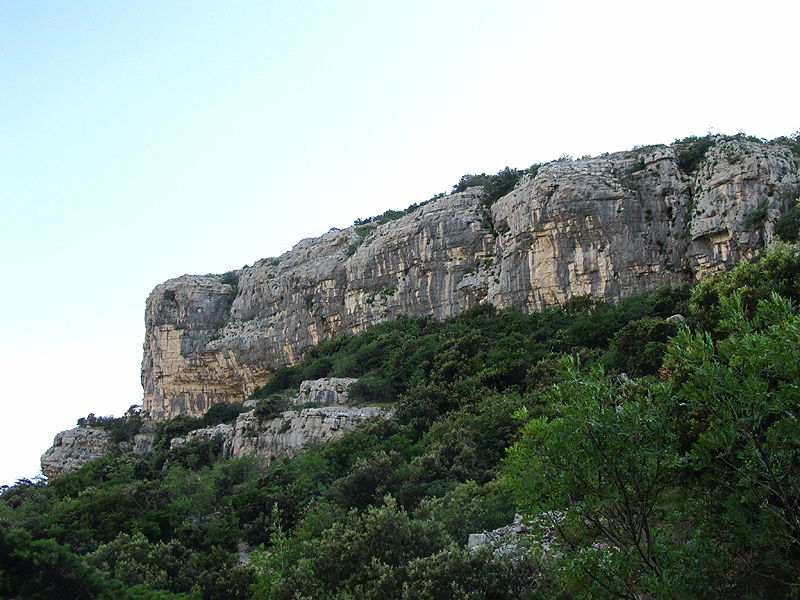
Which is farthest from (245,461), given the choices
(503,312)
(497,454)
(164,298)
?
(164,298)

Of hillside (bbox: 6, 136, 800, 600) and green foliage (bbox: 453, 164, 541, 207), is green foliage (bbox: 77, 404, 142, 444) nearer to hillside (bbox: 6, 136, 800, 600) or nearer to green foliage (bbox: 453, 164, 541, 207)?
hillside (bbox: 6, 136, 800, 600)

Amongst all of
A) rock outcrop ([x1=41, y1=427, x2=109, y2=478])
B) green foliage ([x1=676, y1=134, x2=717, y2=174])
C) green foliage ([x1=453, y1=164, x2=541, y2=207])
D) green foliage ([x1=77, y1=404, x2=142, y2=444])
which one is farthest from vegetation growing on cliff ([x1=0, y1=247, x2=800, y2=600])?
green foliage ([x1=77, y1=404, x2=142, y2=444])

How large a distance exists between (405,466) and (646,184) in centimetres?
2474

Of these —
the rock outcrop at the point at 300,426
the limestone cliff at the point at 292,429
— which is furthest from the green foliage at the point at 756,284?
the rock outcrop at the point at 300,426

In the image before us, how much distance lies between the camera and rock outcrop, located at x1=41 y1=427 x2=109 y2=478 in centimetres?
5025

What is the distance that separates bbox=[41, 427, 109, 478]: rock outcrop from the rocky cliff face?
24.5 ft

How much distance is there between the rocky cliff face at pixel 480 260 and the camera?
34969 millimetres

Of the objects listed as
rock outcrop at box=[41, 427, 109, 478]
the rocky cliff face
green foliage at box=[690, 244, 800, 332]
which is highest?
the rocky cliff face

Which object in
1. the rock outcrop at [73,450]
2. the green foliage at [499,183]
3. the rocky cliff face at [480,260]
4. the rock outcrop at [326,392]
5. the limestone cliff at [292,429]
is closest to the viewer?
the limestone cliff at [292,429]

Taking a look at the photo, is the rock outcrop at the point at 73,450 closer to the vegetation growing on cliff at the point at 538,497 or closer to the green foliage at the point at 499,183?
the vegetation growing on cliff at the point at 538,497

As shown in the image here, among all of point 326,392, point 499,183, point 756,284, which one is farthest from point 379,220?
point 756,284

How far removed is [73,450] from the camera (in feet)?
172

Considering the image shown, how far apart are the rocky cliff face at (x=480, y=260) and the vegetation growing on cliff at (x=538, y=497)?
660cm

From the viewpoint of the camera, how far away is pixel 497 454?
23484mm
